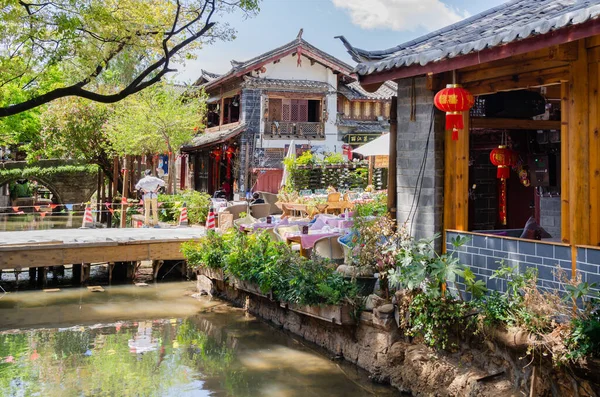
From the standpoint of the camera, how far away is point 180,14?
1138 centimetres

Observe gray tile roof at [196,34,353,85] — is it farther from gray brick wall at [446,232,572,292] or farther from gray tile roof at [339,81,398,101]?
gray brick wall at [446,232,572,292]

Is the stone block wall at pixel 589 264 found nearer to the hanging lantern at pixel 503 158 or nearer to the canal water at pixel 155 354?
the canal water at pixel 155 354

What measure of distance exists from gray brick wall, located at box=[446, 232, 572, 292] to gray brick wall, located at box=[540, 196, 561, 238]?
305cm

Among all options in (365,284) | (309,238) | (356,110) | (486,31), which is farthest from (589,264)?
(356,110)

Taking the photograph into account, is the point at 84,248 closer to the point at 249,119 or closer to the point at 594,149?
the point at 594,149

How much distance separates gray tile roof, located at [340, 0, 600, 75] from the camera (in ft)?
16.6

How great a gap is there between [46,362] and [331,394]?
421 centimetres

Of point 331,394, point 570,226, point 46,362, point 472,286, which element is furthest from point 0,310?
point 570,226

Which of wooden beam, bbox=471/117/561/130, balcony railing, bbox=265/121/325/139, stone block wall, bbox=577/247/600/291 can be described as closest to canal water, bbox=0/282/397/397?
stone block wall, bbox=577/247/600/291

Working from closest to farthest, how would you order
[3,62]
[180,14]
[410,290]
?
1. [410,290]
2. [3,62]
3. [180,14]

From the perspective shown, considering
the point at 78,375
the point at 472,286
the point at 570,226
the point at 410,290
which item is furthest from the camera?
the point at 78,375

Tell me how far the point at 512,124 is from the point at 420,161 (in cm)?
183

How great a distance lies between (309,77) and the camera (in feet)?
93.3

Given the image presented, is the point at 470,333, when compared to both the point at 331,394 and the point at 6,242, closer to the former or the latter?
the point at 331,394
